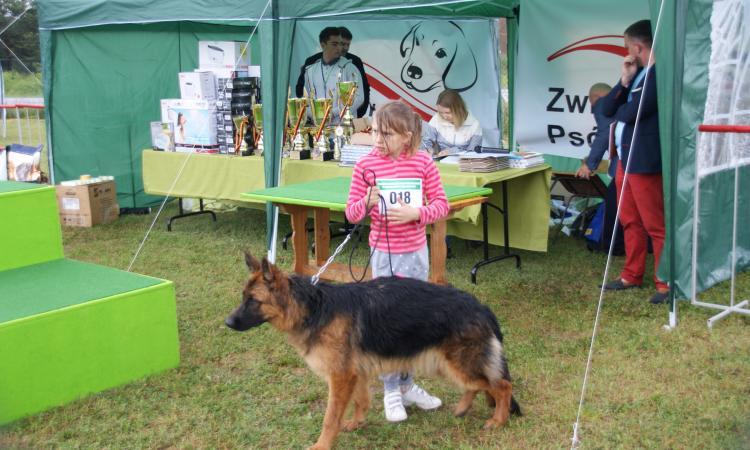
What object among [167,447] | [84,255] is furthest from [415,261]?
[84,255]

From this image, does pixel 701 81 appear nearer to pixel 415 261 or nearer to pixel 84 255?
pixel 415 261

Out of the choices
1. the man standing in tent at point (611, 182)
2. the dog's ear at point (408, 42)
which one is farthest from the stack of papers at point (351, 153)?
the dog's ear at point (408, 42)

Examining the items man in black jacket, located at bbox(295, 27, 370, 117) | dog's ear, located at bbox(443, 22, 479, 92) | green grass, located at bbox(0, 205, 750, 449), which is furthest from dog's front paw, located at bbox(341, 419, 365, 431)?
dog's ear, located at bbox(443, 22, 479, 92)

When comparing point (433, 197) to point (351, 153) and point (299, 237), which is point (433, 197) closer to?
point (299, 237)

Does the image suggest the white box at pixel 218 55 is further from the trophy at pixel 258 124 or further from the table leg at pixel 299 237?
the table leg at pixel 299 237

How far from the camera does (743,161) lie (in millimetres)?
5977

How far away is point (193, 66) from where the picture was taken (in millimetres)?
10164

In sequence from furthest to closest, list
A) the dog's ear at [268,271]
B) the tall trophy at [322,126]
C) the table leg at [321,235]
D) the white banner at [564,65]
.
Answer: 1. the white banner at [564,65]
2. the tall trophy at [322,126]
3. the table leg at [321,235]
4. the dog's ear at [268,271]

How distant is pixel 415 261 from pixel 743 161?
3.38 meters

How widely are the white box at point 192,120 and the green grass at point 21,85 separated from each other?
17606mm

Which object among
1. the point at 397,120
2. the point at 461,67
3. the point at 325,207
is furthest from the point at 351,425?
the point at 461,67

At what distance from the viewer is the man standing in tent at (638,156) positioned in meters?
5.49

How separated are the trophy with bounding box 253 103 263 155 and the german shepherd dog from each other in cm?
434

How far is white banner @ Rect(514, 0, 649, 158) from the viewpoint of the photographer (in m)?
8.42
